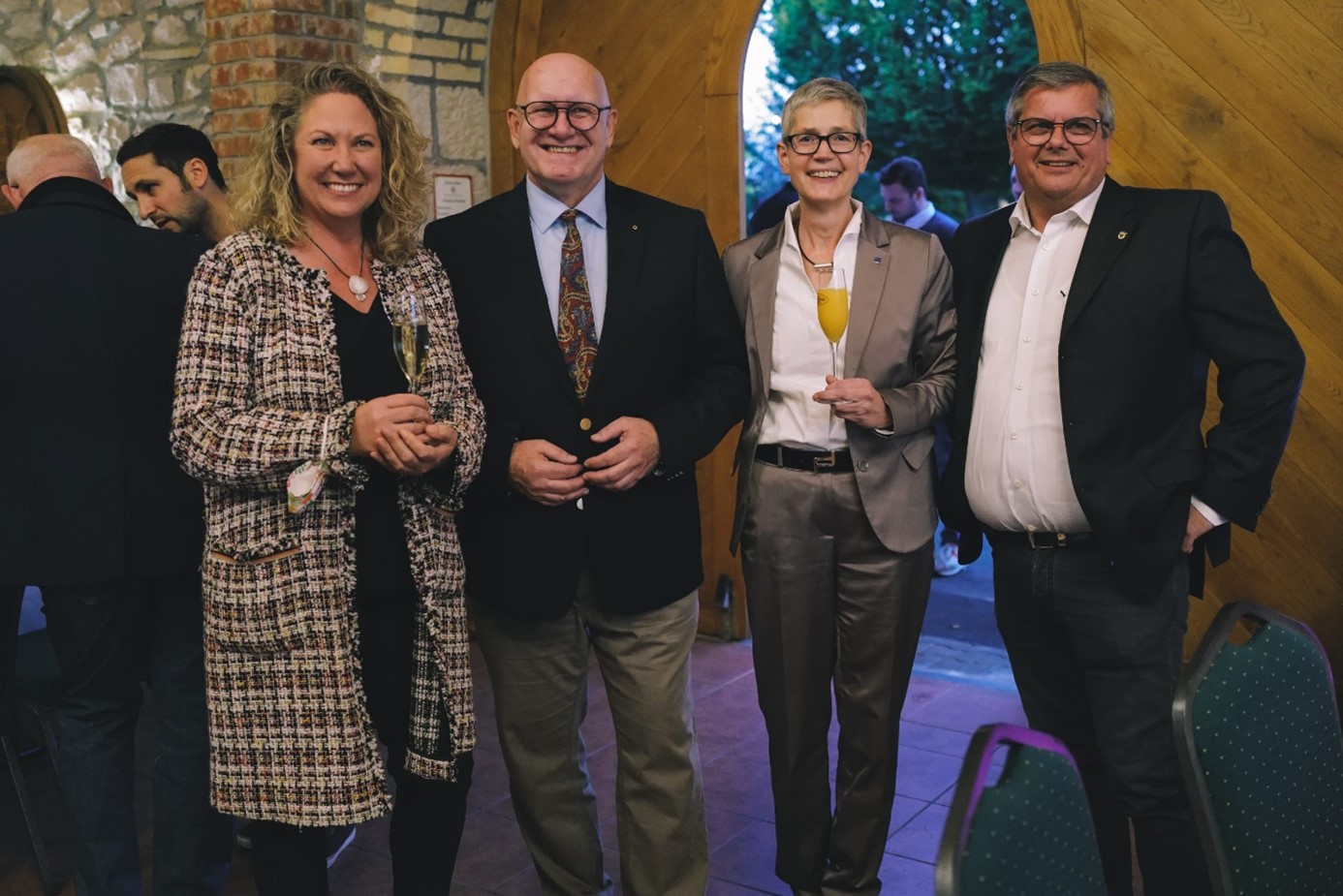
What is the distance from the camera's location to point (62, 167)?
272cm

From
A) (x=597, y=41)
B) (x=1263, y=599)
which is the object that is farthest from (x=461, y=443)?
(x=597, y=41)

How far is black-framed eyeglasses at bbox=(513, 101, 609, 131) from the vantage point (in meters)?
2.45

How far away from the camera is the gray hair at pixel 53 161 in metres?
2.72

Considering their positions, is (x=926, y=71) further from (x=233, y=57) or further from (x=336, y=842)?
(x=336, y=842)

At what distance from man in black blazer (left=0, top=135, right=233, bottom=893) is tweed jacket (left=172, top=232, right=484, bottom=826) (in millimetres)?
508

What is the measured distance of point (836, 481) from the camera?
8.61 feet

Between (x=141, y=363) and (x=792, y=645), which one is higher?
(x=141, y=363)

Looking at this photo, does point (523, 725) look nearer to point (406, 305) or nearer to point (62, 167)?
point (406, 305)

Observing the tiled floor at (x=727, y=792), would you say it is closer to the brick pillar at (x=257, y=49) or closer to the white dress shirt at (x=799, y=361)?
the white dress shirt at (x=799, y=361)

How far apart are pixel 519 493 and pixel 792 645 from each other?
0.71m

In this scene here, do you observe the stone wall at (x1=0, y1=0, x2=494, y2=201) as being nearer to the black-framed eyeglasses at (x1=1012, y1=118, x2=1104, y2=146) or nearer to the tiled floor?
the tiled floor

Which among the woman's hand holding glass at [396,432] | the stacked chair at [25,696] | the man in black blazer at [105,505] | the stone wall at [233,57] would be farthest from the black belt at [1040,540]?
the stone wall at [233,57]

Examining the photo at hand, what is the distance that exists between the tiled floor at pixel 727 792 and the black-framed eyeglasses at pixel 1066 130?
172 centimetres

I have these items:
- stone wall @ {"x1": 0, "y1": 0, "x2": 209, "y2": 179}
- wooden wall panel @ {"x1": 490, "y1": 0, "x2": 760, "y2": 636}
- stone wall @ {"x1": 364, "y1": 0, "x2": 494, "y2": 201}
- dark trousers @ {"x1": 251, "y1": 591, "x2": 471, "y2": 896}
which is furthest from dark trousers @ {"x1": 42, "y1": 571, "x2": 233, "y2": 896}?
stone wall @ {"x1": 0, "y1": 0, "x2": 209, "y2": 179}
